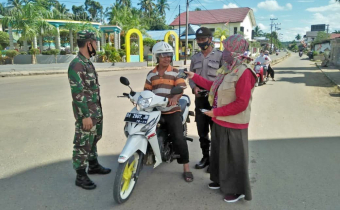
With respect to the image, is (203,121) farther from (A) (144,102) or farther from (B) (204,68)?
(A) (144,102)

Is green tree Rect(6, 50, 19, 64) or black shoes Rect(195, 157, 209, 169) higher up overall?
green tree Rect(6, 50, 19, 64)

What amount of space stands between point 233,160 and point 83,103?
1.70m

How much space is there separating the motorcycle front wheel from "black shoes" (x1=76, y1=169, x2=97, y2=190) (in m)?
0.49

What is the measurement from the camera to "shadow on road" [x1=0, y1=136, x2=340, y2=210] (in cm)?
293

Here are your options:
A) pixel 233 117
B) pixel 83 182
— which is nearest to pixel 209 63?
pixel 233 117

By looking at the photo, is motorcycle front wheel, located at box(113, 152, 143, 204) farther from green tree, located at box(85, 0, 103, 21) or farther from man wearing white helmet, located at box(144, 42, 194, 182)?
green tree, located at box(85, 0, 103, 21)

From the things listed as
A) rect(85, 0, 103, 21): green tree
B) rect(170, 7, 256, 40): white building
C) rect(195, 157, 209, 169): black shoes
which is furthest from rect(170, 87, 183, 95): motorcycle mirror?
rect(85, 0, 103, 21): green tree

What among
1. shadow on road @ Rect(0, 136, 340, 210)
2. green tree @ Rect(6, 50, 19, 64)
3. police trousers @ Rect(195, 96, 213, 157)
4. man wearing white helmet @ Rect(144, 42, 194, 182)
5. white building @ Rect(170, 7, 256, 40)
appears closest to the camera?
shadow on road @ Rect(0, 136, 340, 210)

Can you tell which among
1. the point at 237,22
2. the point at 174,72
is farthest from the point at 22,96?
the point at 237,22

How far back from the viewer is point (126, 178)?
300 cm

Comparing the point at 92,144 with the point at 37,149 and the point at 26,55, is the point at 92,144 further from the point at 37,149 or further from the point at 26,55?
the point at 26,55

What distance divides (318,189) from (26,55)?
916 inches

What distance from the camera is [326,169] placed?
3762 mm

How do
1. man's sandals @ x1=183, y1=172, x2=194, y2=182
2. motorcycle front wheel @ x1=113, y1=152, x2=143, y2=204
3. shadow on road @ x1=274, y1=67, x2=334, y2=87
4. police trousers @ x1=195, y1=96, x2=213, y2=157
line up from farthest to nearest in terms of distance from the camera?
shadow on road @ x1=274, y1=67, x2=334, y2=87, police trousers @ x1=195, y1=96, x2=213, y2=157, man's sandals @ x1=183, y1=172, x2=194, y2=182, motorcycle front wheel @ x1=113, y1=152, x2=143, y2=204
